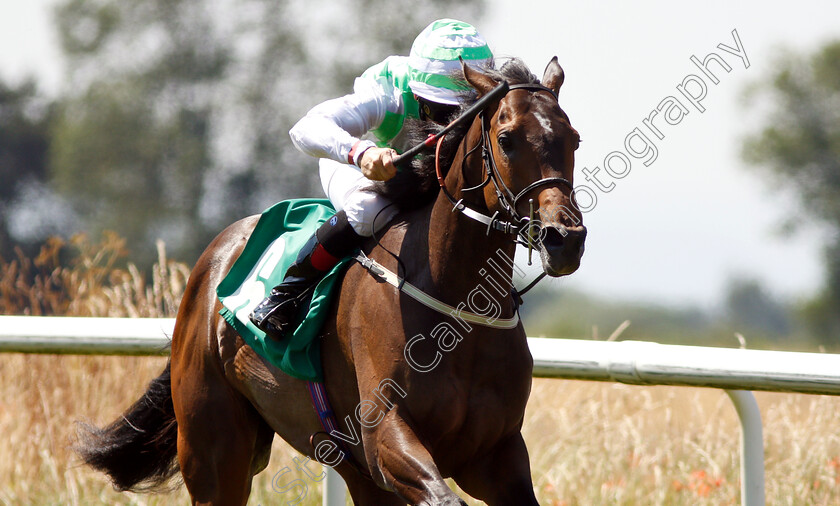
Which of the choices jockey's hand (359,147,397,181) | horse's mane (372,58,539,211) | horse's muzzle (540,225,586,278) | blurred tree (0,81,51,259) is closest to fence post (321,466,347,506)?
horse's mane (372,58,539,211)

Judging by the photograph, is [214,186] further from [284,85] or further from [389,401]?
[389,401]

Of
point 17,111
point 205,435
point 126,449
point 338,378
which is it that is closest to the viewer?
point 338,378

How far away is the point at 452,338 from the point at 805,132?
33.2 meters

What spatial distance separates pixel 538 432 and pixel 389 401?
2730mm

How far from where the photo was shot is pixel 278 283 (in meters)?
3.83

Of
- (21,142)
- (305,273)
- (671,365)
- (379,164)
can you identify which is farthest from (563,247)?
(21,142)

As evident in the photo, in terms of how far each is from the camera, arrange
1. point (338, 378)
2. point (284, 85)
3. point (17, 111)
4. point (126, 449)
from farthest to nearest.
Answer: point (17, 111) → point (284, 85) → point (126, 449) → point (338, 378)

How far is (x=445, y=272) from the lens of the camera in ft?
10.9

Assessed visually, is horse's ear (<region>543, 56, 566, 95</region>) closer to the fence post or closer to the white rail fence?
the white rail fence

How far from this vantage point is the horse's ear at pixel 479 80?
3.18 m

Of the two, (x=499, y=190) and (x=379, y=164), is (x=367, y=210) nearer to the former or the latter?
(x=379, y=164)

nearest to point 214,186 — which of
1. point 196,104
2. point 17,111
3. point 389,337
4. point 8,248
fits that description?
point 196,104

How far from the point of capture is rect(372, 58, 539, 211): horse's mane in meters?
3.36

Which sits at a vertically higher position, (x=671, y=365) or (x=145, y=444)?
(x=671, y=365)
